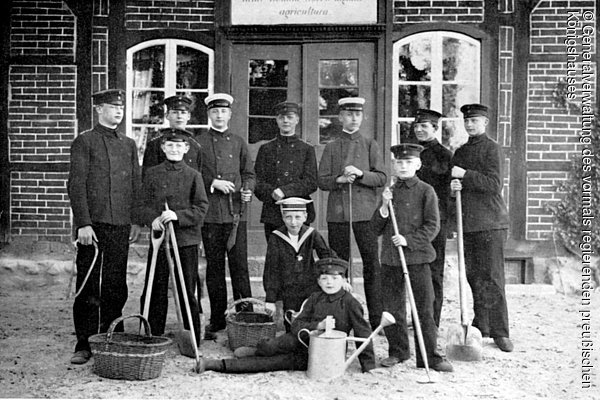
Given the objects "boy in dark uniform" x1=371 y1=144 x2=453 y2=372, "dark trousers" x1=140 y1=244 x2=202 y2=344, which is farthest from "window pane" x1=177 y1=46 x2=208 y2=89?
"boy in dark uniform" x1=371 y1=144 x2=453 y2=372

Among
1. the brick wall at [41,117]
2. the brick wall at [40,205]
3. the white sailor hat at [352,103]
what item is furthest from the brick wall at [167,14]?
the white sailor hat at [352,103]

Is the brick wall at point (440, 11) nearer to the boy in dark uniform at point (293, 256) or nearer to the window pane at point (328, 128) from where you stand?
the window pane at point (328, 128)

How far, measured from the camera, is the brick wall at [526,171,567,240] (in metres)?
6.85

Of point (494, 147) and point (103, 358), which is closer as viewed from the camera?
point (103, 358)

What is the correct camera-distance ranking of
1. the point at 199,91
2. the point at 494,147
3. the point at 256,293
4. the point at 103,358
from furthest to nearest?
the point at 199,91
the point at 256,293
the point at 494,147
the point at 103,358

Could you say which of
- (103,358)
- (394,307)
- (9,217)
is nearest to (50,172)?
(9,217)

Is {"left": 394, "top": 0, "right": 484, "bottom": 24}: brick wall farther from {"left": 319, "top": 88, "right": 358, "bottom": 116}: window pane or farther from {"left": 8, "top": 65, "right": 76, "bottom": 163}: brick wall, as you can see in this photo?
{"left": 8, "top": 65, "right": 76, "bottom": 163}: brick wall

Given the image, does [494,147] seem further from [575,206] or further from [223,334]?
[223,334]

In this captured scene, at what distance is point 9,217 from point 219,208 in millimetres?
2664

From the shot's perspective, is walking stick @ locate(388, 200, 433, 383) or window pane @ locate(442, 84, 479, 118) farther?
window pane @ locate(442, 84, 479, 118)

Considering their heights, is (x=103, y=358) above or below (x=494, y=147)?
below

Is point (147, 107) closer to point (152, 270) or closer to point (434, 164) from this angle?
point (152, 270)

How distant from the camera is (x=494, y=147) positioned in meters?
5.18

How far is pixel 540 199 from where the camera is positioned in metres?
6.88
